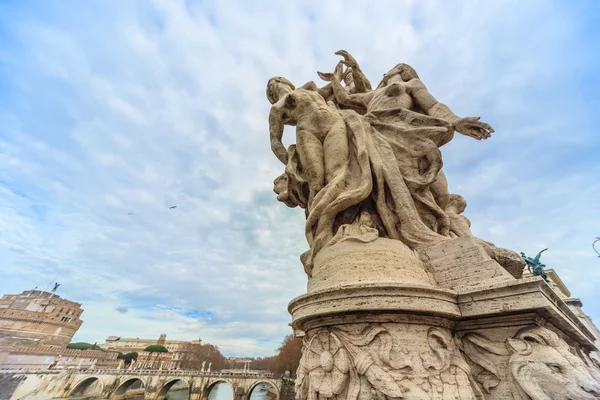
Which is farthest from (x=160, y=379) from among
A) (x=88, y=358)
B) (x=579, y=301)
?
(x=579, y=301)

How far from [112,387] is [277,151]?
50.3 m

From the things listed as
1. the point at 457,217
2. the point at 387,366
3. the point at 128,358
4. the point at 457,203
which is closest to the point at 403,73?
the point at 457,203

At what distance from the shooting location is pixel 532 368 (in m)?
1.81

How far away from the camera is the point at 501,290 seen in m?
2.10

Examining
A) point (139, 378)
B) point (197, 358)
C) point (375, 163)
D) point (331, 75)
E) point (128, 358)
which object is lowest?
point (375, 163)

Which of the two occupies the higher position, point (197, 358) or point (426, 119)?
point (197, 358)

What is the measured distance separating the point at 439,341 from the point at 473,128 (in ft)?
8.72

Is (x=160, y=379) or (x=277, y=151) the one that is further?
(x=160, y=379)

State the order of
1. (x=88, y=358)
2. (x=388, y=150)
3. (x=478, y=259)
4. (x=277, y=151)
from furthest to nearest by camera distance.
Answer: (x=88, y=358) < (x=277, y=151) < (x=388, y=150) < (x=478, y=259)

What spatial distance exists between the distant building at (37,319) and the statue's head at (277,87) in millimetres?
47136

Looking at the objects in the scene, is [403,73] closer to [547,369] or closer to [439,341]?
[439,341]

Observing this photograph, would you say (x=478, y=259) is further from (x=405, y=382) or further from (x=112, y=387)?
(x=112, y=387)

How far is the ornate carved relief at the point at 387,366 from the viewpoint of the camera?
1862mm

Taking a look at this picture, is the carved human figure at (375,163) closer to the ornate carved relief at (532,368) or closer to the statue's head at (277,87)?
the statue's head at (277,87)
